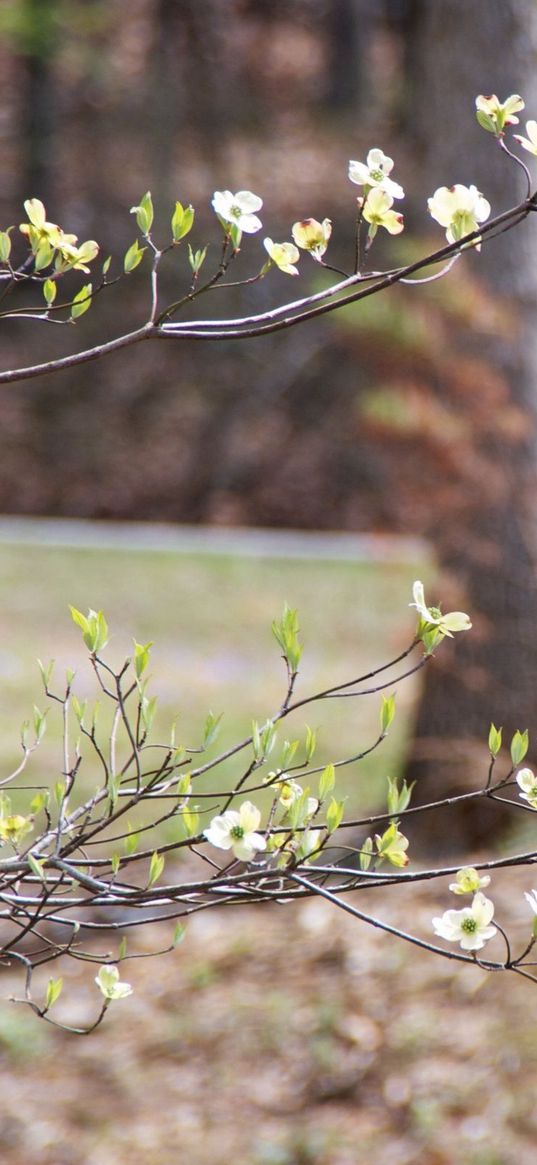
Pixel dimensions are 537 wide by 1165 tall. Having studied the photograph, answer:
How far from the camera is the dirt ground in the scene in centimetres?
337

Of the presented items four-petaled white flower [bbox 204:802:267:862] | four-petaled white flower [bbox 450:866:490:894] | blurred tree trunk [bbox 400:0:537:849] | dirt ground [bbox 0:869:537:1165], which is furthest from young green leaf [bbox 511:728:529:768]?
blurred tree trunk [bbox 400:0:537:849]

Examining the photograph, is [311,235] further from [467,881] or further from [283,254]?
[467,881]

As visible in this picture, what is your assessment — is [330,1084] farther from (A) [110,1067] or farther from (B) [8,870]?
(B) [8,870]

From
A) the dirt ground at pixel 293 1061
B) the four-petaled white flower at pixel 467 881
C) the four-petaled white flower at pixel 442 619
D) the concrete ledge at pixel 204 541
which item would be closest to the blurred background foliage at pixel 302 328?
the concrete ledge at pixel 204 541

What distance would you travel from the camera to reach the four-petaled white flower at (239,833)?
115 cm

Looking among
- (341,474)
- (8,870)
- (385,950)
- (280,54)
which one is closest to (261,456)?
(341,474)

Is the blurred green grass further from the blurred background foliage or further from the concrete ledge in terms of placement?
the blurred background foliage

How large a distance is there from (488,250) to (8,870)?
12.9ft

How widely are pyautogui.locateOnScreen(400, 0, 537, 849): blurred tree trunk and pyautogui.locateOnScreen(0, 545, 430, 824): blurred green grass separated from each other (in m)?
0.33

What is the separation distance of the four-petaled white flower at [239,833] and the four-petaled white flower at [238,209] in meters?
0.53

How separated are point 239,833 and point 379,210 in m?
→ 0.61

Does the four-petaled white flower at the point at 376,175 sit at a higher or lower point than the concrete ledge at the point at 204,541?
higher

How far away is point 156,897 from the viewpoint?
1.24 m

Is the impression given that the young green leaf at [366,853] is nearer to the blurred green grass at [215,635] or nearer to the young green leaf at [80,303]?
the young green leaf at [80,303]
